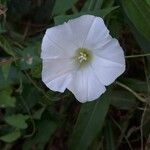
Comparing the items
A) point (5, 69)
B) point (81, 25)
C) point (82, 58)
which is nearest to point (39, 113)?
point (5, 69)

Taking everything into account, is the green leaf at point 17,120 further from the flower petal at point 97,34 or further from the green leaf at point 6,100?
the flower petal at point 97,34

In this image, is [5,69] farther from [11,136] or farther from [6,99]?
[11,136]

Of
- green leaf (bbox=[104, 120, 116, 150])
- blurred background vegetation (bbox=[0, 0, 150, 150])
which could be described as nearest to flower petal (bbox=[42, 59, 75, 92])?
blurred background vegetation (bbox=[0, 0, 150, 150])

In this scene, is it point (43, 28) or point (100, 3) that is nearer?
point (100, 3)

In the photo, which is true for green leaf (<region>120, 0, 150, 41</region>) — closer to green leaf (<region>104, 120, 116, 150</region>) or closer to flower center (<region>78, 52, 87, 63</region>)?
flower center (<region>78, 52, 87, 63</region>)

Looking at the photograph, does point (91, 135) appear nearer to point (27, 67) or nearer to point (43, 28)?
point (27, 67)

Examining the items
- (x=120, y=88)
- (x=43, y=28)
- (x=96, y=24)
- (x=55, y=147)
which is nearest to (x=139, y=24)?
(x=96, y=24)
